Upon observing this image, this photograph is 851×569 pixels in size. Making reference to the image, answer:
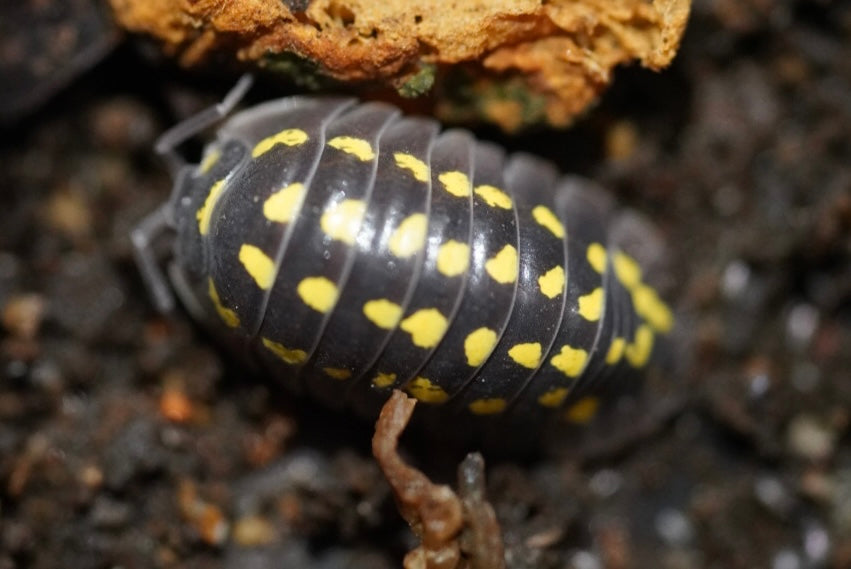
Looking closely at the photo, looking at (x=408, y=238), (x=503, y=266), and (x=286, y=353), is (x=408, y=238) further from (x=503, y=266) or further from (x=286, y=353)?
(x=286, y=353)

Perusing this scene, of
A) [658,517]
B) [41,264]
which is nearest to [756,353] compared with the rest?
[658,517]

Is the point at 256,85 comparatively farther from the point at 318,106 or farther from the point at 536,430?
the point at 536,430

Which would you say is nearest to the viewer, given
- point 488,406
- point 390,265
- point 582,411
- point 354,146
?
point 390,265

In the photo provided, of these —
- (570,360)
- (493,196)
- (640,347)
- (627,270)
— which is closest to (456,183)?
(493,196)

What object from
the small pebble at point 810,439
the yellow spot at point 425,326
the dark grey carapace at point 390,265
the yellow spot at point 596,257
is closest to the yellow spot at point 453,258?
the dark grey carapace at point 390,265

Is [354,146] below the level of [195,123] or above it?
above
